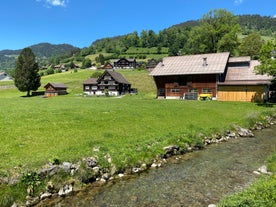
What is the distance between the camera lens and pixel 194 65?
5219cm

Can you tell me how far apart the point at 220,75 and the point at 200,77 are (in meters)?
3.88

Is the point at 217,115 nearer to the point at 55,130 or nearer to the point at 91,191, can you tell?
the point at 55,130

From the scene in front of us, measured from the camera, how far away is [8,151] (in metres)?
15.2

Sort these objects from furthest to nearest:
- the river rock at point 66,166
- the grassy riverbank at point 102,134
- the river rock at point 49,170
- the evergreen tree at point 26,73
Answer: the evergreen tree at point 26,73, the grassy riverbank at point 102,134, the river rock at point 66,166, the river rock at point 49,170

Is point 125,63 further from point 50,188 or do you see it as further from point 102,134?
point 50,188

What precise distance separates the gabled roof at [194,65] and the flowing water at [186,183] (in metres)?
31.3

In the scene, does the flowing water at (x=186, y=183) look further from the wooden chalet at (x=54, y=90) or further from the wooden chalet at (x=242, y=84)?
the wooden chalet at (x=54, y=90)

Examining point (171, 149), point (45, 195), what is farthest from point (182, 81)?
point (45, 195)

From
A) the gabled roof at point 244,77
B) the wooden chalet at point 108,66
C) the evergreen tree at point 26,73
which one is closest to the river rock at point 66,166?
the gabled roof at point 244,77

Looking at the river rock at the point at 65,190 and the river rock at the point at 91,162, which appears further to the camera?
the river rock at the point at 91,162

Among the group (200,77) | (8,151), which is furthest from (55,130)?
(200,77)

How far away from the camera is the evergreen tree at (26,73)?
7756 cm

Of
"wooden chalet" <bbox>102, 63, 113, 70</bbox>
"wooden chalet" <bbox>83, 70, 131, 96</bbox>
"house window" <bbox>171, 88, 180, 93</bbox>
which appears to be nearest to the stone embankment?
"house window" <bbox>171, 88, 180, 93</bbox>

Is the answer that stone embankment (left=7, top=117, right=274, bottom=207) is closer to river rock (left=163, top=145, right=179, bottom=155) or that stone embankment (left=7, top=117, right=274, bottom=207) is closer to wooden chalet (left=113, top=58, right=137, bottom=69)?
river rock (left=163, top=145, right=179, bottom=155)
